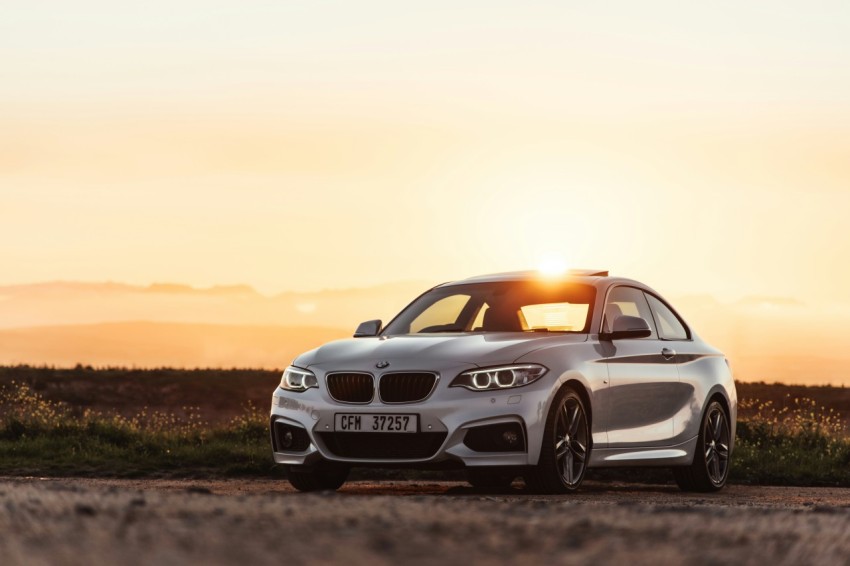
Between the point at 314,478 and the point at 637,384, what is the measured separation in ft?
8.96

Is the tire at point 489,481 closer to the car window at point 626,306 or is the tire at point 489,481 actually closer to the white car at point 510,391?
the white car at point 510,391

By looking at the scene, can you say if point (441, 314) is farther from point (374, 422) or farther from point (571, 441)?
point (374, 422)

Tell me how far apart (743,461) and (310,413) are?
7044 millimetres

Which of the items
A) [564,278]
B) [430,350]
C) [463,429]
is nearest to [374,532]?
[463,429]

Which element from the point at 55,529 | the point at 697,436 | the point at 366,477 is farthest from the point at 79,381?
the point at 55,529

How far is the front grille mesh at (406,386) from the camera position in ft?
33.3

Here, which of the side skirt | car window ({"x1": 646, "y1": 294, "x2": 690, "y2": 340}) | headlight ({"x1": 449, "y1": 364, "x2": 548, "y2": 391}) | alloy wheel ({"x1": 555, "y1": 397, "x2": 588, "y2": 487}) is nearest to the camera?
headlight ({"x1": 449, "y1": 364, "x2": 548, "y2": 391})

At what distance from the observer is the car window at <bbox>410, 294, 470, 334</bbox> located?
39.8 ft

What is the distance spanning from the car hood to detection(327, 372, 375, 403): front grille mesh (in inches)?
2.8

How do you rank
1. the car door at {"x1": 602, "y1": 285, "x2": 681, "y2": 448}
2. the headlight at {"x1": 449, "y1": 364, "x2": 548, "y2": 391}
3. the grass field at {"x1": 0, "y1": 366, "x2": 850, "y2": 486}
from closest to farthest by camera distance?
the headlight at {"x1": 449, "y1": 364, "x2": 548, "y2": 391} → the car door at {"x1": 602, "y1": 285, "x2": 681, "y2": 448} → the grass field at {"x1": 0, "y1": 366, "x2": 850, "y2": 486}

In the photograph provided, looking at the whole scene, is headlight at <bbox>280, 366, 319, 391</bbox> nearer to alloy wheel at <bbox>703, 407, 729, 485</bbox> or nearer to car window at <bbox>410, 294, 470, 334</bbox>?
car window at <bbox>410, 294, 470, 334</bbox>

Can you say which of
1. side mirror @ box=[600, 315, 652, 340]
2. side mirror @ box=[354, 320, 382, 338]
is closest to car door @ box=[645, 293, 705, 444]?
side mirror @ box=[600, 315, 652, 340]

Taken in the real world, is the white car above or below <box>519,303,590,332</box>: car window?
below

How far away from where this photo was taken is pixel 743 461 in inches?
623
